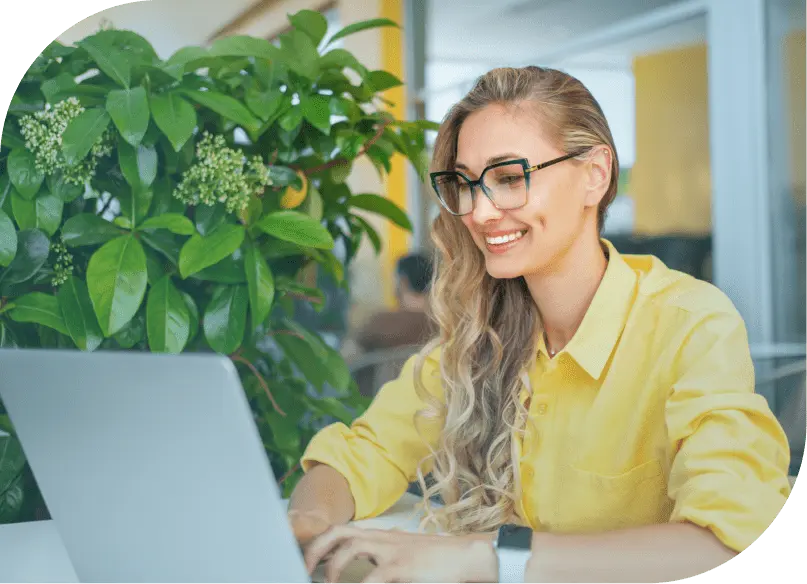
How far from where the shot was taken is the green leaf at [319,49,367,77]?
5.81 ft

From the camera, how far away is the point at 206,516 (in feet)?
2.93

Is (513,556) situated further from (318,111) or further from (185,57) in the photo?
(185,57)

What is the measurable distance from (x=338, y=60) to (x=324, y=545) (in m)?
1.05

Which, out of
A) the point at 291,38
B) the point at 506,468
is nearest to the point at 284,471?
the point at 506,468

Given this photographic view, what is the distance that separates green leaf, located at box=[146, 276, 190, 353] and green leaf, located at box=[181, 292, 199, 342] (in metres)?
0.07

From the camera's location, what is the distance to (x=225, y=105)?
162 centimetres

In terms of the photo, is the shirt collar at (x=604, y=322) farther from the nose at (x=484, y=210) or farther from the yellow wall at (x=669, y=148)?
the yellow wall at (x=669, y=148)

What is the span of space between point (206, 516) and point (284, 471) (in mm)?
1118

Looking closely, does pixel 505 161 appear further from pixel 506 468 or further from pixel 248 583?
pixel 248 583

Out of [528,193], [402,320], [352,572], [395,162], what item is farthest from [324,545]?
[395,162]

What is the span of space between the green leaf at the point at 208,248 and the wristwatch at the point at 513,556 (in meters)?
0.80

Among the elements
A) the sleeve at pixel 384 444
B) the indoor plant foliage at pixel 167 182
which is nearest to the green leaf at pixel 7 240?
the indoor plant foliage at pixel 167 182

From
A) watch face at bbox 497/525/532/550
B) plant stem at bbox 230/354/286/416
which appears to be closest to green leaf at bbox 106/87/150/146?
plant stem at bbox 230/354/286/416

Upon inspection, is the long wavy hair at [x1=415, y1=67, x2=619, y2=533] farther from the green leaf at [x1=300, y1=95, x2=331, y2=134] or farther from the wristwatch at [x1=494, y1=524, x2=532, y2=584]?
the wristwatch at [x1=494, y1=524, x2=532, y2=584]
